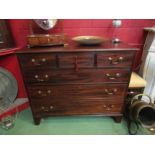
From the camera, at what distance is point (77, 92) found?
4.59 feet

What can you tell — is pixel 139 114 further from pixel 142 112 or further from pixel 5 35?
pixel 5 35

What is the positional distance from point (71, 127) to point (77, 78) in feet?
2.30

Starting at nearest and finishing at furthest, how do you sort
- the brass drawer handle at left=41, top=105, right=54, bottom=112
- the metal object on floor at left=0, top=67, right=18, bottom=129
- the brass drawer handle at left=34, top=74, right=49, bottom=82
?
the brass drawer handle at left=34, top=74, right=49, bottom=82 → the brass drawer handle at left=41, top=105, right=54, bottom=112 → the metal object on floor at left=0, top=67, right=18, bottom=129

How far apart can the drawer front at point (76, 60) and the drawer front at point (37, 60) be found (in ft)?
0.26

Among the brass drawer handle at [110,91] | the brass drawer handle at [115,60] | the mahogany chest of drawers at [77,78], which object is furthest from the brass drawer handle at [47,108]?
the brass drawer handle at [115,60]

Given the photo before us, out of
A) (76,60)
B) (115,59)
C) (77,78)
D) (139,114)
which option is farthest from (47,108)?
(139,114)

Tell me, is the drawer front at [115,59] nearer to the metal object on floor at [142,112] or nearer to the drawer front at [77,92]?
the drawer front at [77,92]

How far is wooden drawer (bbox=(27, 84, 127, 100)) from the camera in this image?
1366 mm

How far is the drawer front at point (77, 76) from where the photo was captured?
4.17 ft

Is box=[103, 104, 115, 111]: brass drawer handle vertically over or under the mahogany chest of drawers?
under

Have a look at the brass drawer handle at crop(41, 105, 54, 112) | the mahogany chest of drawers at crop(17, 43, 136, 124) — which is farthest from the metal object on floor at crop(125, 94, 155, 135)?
the brass drawer handle at crop(41, 105, 54, 112)

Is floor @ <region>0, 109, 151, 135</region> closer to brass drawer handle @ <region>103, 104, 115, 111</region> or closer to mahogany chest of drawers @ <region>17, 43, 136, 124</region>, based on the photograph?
mahogany chest of drawers @ <region>17, 43, 136, 124</region>

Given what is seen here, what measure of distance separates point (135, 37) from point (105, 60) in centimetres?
80
